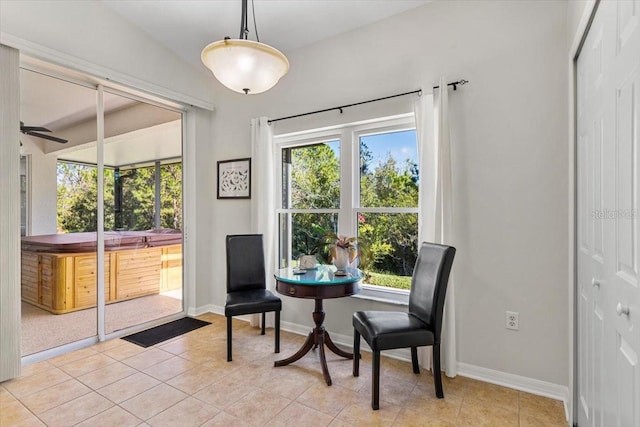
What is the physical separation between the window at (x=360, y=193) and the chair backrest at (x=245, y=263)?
1.33 feet

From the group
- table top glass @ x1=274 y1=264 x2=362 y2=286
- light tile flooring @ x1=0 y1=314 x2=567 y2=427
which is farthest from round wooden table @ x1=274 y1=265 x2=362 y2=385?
light tile flooring @ x1=0 y1=314 x2=567 y2=427

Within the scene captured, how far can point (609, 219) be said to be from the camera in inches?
51.0

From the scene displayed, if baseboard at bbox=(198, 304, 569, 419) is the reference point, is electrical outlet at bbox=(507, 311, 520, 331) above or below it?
above

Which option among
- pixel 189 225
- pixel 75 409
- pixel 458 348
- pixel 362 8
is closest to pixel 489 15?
pixel 362 8

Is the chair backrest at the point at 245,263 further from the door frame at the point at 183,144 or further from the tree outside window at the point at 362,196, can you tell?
the door frame at the point at 183,144

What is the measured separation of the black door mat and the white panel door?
321 centimetres

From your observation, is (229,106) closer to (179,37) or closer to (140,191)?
(179,37)

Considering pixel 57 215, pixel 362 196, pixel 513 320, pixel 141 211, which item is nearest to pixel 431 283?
pixel 513 320

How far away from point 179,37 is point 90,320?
2.88m

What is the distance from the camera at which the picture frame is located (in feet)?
12.2

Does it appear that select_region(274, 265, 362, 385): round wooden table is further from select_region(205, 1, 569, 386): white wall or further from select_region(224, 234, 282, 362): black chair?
select_region(205, 1, 569, 386): white wall

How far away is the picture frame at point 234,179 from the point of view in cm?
371

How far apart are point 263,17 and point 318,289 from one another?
7.88 feet

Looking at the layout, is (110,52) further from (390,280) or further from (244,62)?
(390,280)
